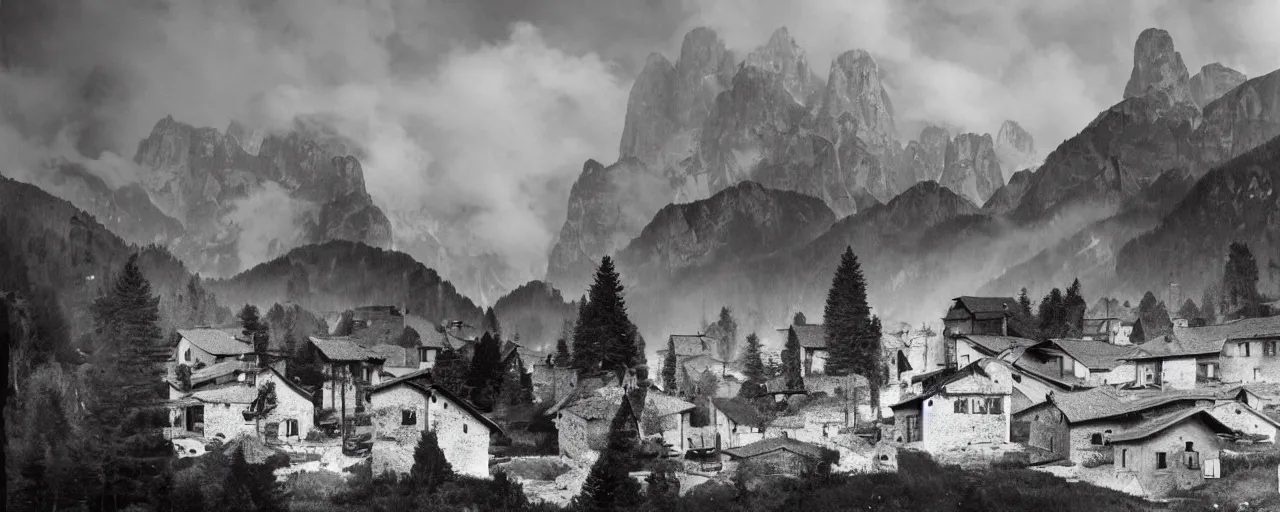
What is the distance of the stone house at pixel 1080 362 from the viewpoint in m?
68.8

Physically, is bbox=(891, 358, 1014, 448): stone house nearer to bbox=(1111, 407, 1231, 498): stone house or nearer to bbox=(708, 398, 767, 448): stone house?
bbox=(1111, 407, 1231, 498): stone house

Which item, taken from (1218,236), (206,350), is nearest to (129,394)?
(206,350)

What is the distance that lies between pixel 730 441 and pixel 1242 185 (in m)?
163

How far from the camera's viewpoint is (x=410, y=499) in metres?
50.4

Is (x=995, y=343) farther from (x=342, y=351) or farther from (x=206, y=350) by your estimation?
(x=206, y=350)

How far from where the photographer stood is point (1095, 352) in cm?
7269

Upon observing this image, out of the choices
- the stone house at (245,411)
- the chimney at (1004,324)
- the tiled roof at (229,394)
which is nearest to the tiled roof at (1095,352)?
the chimney at (1004,324)

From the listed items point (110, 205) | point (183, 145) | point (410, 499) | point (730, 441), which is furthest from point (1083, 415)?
point (183, 145)

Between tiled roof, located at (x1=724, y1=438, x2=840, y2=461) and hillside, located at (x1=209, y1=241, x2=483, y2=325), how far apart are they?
94.4 m

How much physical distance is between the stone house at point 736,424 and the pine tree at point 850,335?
31.8ft

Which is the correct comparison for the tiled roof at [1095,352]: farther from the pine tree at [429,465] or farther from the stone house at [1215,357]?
the pine tree at [429,465]

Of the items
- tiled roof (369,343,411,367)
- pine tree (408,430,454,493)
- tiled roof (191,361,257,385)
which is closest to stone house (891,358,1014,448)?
pine tree (408,430,454,493)

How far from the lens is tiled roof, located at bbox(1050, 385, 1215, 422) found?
53094 millimetres

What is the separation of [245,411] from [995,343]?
47.2 m
